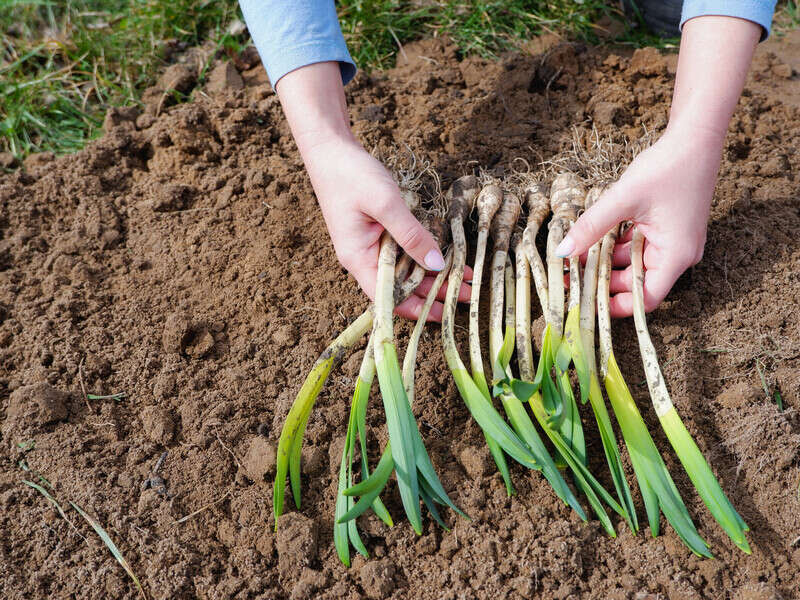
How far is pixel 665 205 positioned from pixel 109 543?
1.43 meters

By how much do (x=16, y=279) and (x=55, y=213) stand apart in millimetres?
282

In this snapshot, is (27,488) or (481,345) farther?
(481,345)

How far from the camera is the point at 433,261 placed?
1.66 m

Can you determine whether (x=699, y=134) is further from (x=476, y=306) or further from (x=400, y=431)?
(x=400, y=431)

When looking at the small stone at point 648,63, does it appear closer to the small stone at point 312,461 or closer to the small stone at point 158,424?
the small stone at point 312,461

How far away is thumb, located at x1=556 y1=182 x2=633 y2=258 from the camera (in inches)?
62.2

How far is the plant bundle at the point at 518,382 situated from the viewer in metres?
1.34

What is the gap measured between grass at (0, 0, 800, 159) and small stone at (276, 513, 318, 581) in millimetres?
1813

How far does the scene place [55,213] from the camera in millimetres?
2139

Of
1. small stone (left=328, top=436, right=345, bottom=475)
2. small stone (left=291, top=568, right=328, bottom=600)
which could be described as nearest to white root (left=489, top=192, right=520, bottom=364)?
small stone (left=328, top=436, right=345, bottom=475)

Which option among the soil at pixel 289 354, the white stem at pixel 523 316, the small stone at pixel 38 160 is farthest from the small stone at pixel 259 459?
the small stone at pixel 38 160

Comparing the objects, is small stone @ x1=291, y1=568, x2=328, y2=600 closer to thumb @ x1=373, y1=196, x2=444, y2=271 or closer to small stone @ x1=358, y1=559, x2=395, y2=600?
small stone @ x1=358, y1=559, x2=395, y2=600

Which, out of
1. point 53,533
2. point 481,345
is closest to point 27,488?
point 53,533

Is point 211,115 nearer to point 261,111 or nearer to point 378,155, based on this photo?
point 261,111
